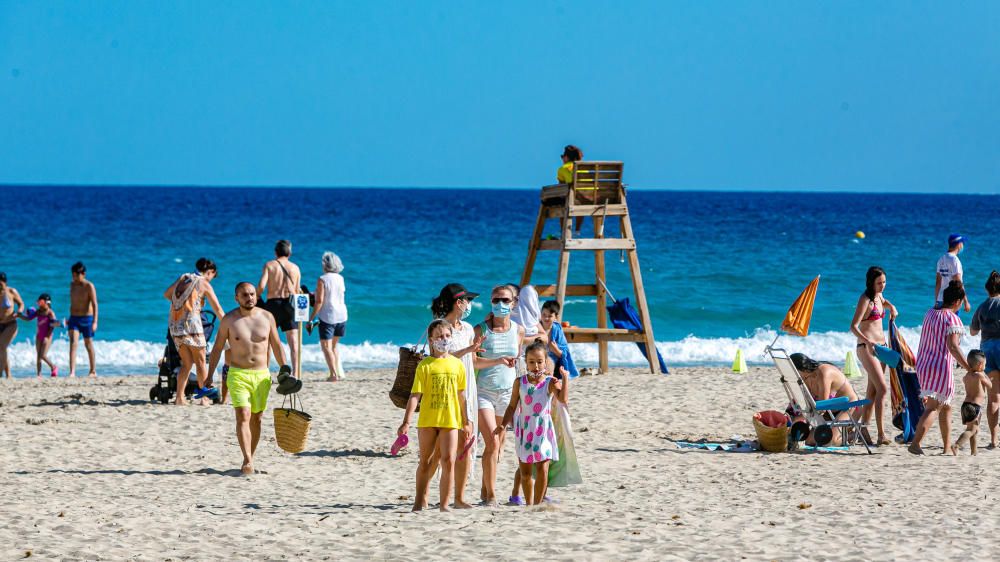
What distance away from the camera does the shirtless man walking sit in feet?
24.7

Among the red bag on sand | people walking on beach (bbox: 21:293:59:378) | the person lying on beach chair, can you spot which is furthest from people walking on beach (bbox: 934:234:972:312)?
people walking on beach (bbox: 21:293:59:378)

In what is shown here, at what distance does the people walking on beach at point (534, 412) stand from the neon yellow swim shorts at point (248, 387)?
1.98 m

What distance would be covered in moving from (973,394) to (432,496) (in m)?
4.15

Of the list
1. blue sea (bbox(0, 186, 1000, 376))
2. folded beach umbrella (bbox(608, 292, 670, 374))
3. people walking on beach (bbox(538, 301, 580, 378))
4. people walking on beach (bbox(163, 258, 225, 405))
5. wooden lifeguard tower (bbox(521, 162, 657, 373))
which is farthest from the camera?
blue sea (bbox(0, 186, 1000, 376))

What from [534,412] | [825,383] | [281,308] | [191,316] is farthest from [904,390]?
[281,308]

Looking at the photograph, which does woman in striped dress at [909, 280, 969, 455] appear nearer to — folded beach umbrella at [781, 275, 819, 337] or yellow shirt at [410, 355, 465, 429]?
folded beach umbrella at [781, 275, 819, 337]

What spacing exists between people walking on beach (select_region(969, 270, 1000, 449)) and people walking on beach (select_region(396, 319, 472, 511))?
4.25 metres

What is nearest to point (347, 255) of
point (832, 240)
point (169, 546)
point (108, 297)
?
point (108, 297)

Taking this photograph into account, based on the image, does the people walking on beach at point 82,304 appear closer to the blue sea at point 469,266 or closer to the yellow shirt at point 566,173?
the blue sea at point 469,266

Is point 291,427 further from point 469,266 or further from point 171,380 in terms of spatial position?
point 469,266

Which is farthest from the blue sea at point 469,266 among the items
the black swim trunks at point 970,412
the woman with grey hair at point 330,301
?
the black swim trunks at point 970,412

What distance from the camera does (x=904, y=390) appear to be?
8.73 metres

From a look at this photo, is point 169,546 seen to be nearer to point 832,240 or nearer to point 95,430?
point 95,430

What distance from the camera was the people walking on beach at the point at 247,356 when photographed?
24.8ft
